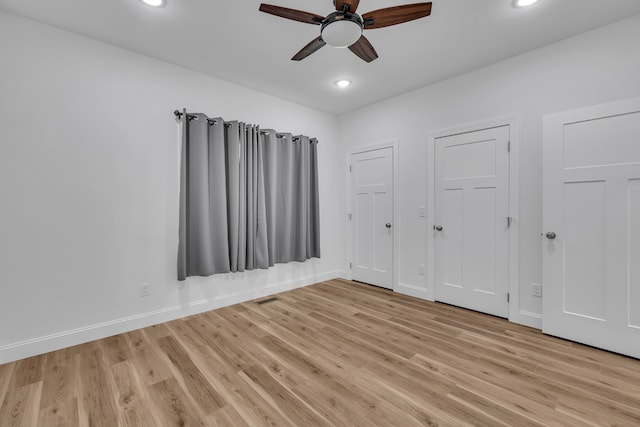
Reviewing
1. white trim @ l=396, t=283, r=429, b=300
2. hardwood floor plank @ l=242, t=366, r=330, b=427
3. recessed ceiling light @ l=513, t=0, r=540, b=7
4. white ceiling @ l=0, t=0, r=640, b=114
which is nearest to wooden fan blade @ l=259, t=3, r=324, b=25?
white ceiling @ l=0, t=0, r=640, b=114

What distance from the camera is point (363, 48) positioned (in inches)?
88.4

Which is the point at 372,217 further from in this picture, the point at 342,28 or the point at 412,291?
the point at 342,28

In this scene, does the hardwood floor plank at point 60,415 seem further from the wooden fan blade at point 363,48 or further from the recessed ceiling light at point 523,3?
the recessed ceiling light at point 523,3

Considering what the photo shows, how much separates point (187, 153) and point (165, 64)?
0.96 metres

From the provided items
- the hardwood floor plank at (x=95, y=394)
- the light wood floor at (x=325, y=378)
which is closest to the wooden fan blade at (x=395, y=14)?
the light wood floor at (x=325, y=378)

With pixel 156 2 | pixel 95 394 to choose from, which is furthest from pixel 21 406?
pixel 156 2

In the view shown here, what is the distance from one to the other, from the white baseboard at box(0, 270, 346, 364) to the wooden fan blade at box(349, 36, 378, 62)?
297 cm

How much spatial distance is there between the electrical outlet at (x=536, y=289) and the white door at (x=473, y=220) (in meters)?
0.23

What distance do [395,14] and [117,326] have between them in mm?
3532

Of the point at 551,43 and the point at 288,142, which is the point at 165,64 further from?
the point at 551,43

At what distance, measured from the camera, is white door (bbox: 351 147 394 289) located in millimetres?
4059

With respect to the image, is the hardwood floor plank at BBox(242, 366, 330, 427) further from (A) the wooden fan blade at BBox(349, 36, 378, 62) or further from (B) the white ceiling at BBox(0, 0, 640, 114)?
(B) the white ceiling at BBox(0, 0, 640, 114)

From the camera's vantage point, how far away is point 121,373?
204cm

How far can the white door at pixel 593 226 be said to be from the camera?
227 centimetres
